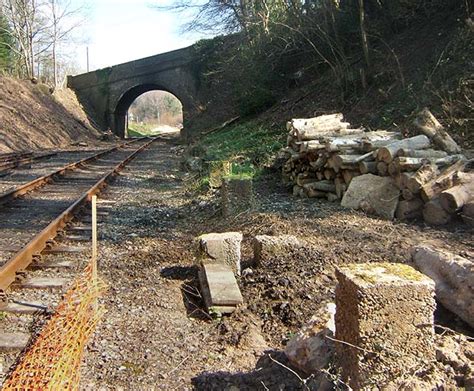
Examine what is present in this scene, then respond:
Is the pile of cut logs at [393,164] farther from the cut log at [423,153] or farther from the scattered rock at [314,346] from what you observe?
the scattered rock at [314,346]

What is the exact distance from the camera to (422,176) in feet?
22.4

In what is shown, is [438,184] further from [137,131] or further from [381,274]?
[137,131]

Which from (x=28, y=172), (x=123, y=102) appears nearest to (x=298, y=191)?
(x=28, y=172)

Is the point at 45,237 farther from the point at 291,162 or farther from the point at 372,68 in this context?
the point at 372,68

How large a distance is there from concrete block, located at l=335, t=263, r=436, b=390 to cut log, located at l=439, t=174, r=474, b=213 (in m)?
4.22

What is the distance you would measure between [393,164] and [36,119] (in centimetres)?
2272

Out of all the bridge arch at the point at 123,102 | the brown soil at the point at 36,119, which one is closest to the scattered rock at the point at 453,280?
the brown soil at the point at 36,119

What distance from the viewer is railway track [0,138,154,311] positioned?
555 centimetres

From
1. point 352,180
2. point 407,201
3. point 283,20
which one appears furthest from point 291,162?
point 283,20

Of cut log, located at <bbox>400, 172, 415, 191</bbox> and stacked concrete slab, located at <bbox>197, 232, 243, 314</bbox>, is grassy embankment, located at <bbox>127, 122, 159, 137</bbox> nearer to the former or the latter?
cut log, located at <bbox>400, 172, 415, 191</bbox>

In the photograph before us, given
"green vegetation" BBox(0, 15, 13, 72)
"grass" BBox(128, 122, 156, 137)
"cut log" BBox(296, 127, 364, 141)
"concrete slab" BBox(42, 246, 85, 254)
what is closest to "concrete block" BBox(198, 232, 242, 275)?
"concrete slab" BBox(42, 246, 85, 254)

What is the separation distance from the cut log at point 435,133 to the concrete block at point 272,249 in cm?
357

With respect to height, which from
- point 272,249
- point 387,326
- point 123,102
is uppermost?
point 123,102

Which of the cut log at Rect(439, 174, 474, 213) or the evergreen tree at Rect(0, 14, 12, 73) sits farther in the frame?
the evergreen tree at Rect(0, 14, 12, 73)
